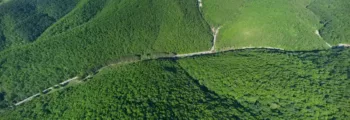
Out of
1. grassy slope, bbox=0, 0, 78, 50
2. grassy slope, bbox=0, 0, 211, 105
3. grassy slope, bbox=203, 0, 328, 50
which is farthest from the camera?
grassy slope, bbox=0, 0, 78, 50

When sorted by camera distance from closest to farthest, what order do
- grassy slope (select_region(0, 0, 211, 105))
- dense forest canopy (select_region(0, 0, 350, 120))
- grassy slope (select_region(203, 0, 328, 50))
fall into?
dense forest canopy (select_region(0, 0, 350, 120)), grassy slope (select_region(0, 0, 211, 105)), grassy slope (select_region(203, 0, 328, 50))

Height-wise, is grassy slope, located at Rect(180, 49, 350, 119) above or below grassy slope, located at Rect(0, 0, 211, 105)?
below

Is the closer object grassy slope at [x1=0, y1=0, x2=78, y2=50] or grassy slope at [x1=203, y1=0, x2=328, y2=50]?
grassy slope at [x1=203, y1=0, x2=328, y2=50]

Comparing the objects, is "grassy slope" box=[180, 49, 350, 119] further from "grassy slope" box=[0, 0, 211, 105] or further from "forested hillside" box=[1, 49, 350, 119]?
"grassy slope" box=[0, 0, 211, 105]

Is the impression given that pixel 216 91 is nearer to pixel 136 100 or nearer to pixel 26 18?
pixel 136 100

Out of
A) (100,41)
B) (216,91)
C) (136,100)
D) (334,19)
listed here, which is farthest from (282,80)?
(100,41)

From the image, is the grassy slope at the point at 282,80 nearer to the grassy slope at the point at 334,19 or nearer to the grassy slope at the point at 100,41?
the grassy slope at the point at 334,19

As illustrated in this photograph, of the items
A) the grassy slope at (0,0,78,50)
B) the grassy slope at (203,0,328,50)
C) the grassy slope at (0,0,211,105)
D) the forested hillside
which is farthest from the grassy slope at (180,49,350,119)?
the grassy slope at (0,0,78,50)
